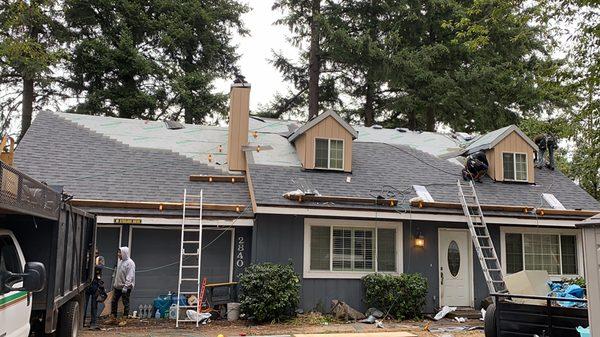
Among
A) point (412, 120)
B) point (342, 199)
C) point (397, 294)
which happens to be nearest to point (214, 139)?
point (342, 199)

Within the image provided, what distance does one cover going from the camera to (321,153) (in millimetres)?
14742

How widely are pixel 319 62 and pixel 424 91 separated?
5844mm

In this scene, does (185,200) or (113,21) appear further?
(113,21)

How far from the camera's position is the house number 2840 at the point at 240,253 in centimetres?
1272

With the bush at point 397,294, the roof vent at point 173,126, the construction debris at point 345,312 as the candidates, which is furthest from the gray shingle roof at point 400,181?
the roof vent at point 173,126

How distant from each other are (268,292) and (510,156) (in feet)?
30.9

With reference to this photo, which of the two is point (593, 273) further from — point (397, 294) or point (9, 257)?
point (397, 294)

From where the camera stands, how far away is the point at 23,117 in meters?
23.5

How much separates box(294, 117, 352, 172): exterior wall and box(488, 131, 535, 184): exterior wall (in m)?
4.86

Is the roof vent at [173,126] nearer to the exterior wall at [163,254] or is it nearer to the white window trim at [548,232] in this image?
the exterior wall at [163,254]

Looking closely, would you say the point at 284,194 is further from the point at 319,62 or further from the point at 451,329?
the point at 319,62

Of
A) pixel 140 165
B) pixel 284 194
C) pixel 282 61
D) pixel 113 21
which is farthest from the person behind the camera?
pixel 282 61

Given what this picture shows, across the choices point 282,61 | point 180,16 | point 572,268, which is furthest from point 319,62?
point 572,268

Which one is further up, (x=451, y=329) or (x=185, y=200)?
(x=185, y=200)
